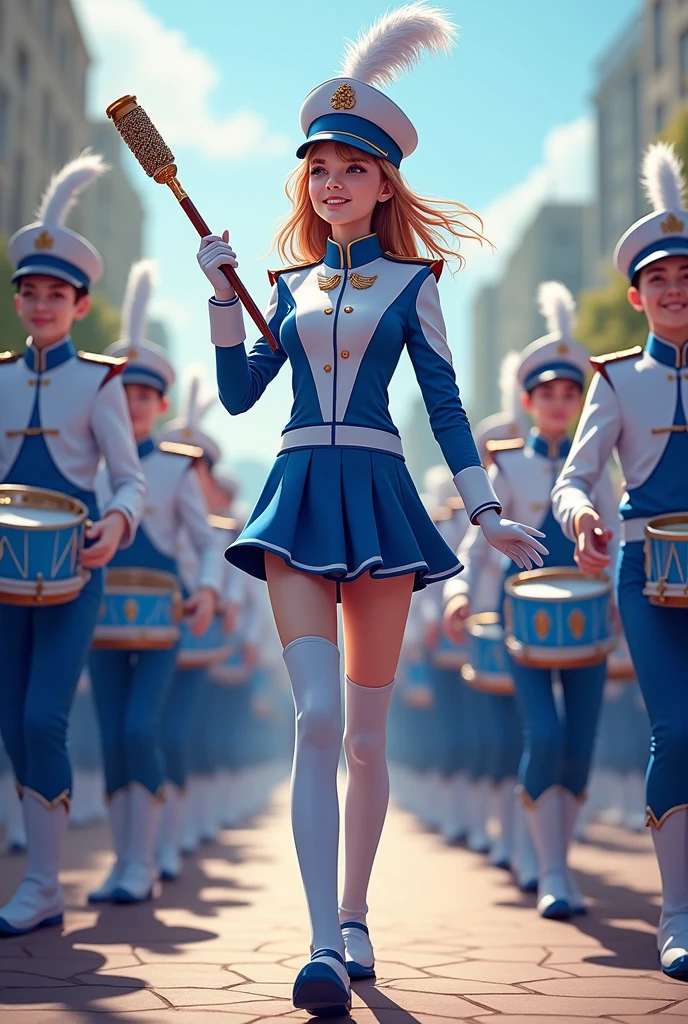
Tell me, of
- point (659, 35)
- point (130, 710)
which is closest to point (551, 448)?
point (130, 710)

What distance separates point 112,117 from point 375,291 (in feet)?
3.08

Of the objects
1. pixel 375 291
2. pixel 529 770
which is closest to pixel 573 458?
pixel 375 291

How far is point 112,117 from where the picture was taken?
169 inches

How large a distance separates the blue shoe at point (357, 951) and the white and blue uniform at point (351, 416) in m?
1.05

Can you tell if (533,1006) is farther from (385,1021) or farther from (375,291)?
(375,291)

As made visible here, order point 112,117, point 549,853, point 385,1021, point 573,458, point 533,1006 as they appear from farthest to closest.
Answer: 1. point 549,853
2. point 573,458
3. point 112,117
4. point 533,1006
5. point 385,1021

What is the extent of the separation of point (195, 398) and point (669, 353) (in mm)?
5095

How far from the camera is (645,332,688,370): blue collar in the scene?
16.7 ft

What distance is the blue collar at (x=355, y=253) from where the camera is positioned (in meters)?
4.45

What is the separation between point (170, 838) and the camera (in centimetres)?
786

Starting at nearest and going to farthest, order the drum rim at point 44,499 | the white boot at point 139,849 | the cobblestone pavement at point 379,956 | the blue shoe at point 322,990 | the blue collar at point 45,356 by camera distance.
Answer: the blue shoe at point 322,990, the cobblestone pavement at point 379,956, the drum rim at point 44,499, the blue collar at point 45,356, the white boot at point 139,849

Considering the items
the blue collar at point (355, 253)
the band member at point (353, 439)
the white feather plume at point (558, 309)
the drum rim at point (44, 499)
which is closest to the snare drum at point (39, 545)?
the drum rim at point (44, 499)

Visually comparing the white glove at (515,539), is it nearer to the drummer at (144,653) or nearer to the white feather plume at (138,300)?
the drummer at (144,653)

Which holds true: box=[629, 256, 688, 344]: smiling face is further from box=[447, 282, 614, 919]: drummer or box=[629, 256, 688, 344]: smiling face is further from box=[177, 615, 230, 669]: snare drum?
box=[177, 615, 230, 669]: snare drum
